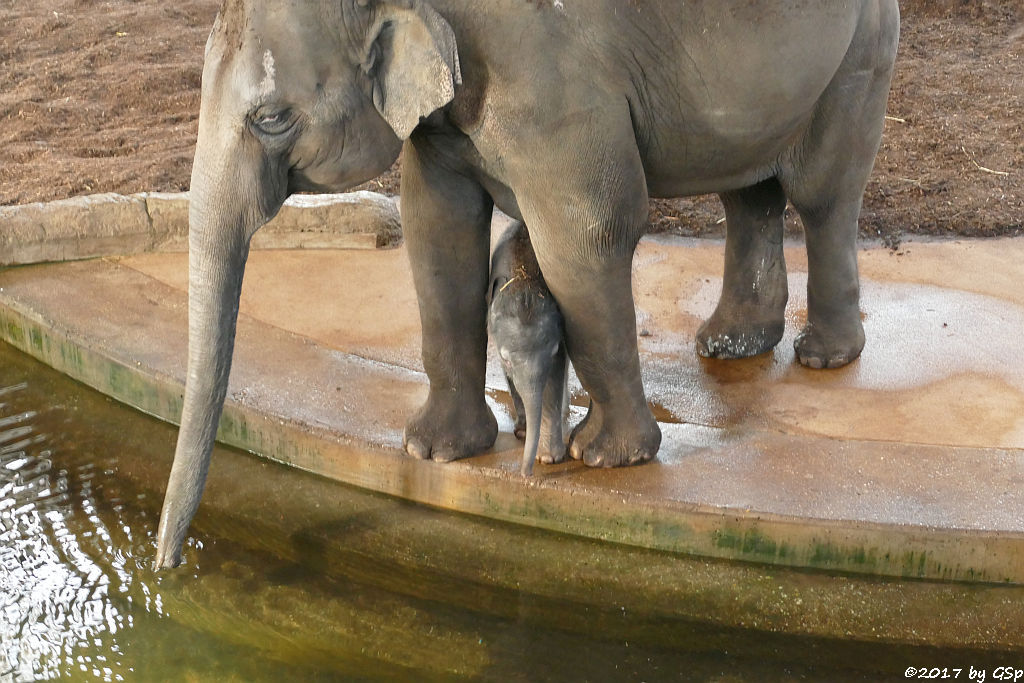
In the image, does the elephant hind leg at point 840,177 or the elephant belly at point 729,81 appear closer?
the elephant belly at point 729,81

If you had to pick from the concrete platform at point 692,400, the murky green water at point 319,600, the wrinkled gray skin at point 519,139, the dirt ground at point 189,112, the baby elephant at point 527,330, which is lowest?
the murky green water at point 319,600

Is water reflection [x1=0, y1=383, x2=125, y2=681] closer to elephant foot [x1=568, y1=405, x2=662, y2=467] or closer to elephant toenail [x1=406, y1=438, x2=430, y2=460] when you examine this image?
elephant toenail [x1=406, y1=438, x2=430, y2=460]

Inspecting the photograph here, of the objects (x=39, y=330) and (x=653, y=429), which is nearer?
(x=653, y=429)

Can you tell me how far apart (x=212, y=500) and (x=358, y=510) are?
0.44 metres

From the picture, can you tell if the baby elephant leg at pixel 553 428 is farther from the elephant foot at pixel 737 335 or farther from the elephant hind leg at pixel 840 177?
the elephant hind leg at pixel 840 177

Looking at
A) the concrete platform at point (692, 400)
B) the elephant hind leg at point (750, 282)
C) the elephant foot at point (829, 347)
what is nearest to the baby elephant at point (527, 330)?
the concrete platform at point (692, 400)

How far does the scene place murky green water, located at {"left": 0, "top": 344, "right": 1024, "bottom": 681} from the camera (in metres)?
3.06

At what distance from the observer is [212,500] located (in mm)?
3672

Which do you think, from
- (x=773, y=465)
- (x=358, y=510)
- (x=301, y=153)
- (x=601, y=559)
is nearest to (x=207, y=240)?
(x=301, y=153)

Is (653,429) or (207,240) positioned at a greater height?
(207,240)

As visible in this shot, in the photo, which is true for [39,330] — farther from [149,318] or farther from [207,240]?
[207,240]

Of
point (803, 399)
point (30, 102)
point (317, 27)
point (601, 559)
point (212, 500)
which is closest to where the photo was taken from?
point (317, 27)

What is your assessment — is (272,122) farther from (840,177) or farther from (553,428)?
(840,177)

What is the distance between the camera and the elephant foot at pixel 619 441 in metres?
3.48
